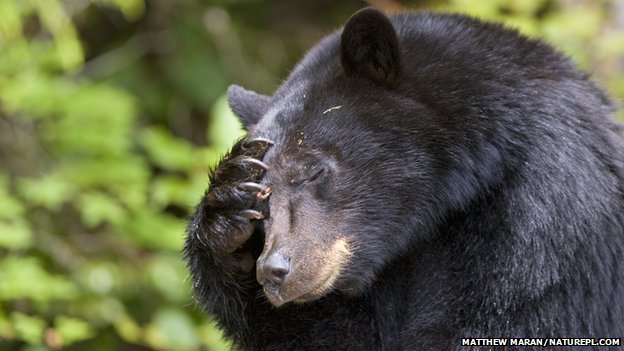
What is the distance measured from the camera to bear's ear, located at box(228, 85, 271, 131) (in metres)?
3.66

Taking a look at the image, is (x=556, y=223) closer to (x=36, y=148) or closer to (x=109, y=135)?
(x=109, y=135)

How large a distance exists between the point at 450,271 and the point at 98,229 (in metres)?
4.04

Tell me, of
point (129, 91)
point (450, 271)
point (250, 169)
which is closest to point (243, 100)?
point (250, 169)

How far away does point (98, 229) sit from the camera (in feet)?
22.3

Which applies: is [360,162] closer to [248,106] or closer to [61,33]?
[248,106]

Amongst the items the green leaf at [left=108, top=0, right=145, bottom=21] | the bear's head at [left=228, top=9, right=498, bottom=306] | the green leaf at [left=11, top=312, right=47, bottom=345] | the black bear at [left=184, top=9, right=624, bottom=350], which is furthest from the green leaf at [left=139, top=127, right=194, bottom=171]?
the bear's head at [left=228, top=9, right=498, bottom=306]

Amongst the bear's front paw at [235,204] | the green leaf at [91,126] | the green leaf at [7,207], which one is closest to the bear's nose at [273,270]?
the bear's front paw at [235,204]

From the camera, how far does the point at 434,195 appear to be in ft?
10.9

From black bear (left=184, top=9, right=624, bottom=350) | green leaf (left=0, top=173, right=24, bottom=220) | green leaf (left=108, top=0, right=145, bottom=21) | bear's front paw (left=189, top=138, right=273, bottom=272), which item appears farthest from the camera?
green leaf (left=108, top=0, right=145, bottom=21)

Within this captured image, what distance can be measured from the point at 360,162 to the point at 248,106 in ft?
2.05

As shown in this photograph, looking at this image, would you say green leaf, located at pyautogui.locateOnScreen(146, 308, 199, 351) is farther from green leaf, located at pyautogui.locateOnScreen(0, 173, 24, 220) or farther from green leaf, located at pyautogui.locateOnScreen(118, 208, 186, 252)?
green leaf, located at pyautogui.locateOnScreen(0, 173, 24, 220)

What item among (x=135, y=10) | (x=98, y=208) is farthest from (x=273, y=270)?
(x=135, y=10)

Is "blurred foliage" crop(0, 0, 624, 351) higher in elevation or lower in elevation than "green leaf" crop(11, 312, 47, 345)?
higher

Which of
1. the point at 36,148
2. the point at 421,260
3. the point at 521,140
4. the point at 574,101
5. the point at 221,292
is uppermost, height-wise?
the point at 36,148
